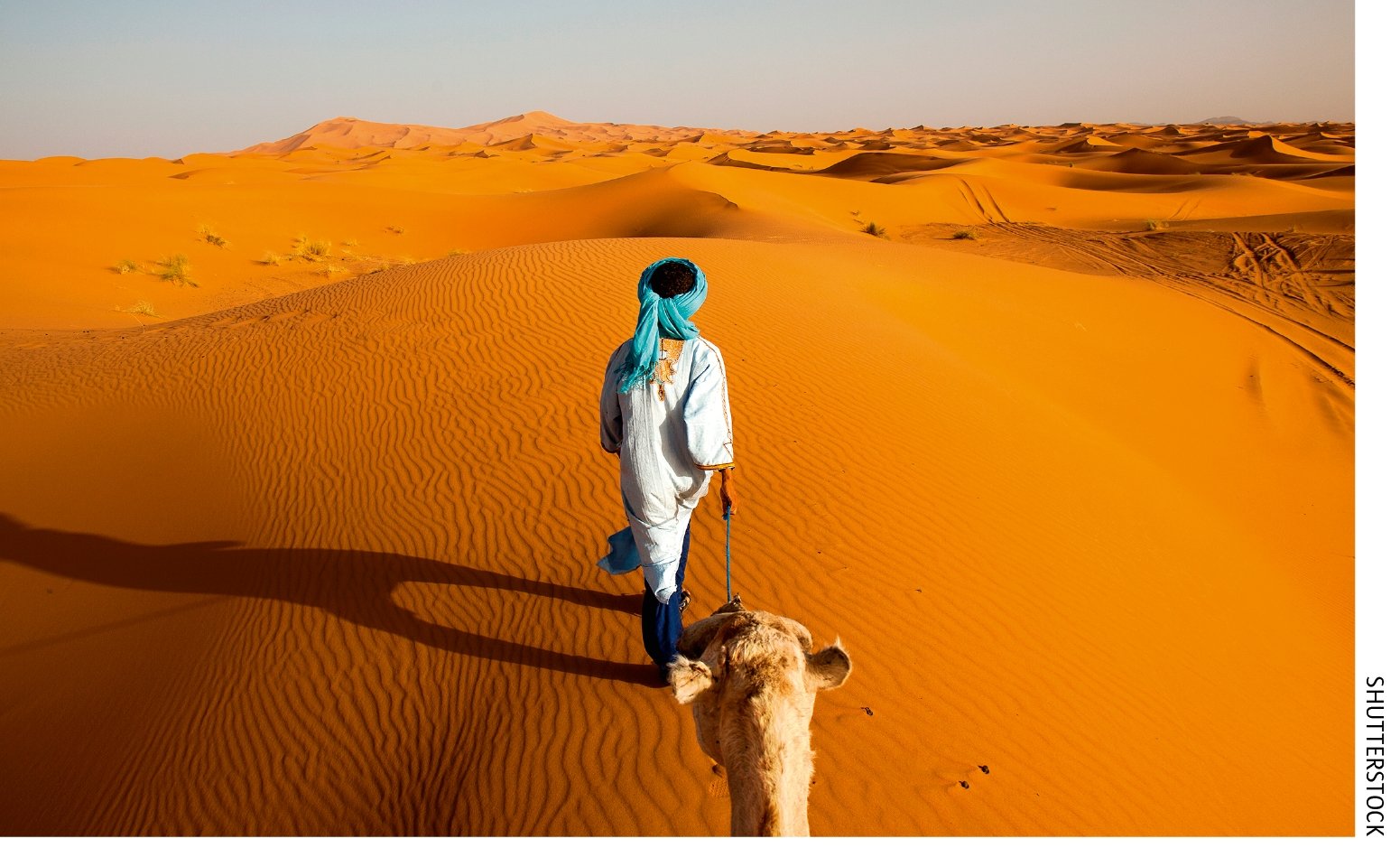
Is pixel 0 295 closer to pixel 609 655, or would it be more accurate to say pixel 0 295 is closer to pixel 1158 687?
pixel 609 655

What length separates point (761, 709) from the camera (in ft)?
5.81

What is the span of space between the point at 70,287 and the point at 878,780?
20.1 metres

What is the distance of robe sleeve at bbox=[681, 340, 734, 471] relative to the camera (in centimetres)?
292

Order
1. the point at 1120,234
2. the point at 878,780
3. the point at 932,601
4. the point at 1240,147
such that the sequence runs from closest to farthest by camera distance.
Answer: the point at 878,780 < the point at 932,601 < the point at 1120,234 < the point at 1240,147

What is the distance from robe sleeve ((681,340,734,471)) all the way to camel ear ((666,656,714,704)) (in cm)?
126

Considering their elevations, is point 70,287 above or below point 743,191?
below

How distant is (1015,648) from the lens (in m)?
4.07

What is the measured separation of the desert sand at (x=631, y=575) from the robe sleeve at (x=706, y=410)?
145 cm

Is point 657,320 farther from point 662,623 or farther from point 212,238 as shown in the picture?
point 212,238

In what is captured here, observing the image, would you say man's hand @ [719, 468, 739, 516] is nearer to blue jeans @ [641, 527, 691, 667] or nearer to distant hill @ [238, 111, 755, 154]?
blue jeans @ [641, 527, 691, 667]

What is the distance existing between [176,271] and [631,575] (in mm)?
18557

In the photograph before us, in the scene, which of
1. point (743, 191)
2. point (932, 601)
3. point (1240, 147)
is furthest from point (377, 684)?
point (1240, 147)

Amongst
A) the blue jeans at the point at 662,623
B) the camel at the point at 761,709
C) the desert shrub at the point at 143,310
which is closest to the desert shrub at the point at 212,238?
the desert shrub at the point at 143,310

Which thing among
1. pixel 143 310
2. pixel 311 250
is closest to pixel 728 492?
pixel 143 310
